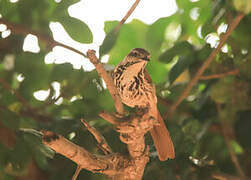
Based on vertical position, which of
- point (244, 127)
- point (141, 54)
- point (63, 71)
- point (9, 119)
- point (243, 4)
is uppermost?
point (243, 4)

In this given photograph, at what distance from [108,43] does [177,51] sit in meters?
0.64

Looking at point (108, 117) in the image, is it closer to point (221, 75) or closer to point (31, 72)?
point (221, 75)

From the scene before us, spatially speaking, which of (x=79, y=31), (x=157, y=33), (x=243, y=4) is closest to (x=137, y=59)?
(x=79, y=31)

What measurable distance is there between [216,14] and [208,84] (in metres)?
0.63

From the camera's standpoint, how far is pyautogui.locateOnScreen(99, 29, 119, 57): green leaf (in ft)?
7.44

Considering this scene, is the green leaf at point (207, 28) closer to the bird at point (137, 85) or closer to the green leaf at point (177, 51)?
the green leaf at point (177, 51)

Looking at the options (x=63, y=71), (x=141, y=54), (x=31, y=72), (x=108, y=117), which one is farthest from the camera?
(x=31, y=72)

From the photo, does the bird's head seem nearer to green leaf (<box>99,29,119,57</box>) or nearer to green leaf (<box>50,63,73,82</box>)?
green leaf (<box>99,29,119,57</box>)

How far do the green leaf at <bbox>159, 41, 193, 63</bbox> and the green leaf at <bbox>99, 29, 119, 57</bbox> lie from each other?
55 centimetres

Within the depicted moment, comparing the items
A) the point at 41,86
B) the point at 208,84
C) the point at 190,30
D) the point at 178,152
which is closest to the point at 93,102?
the point at 41,86

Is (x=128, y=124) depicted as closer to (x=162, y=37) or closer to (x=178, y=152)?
(x=178, y=152)

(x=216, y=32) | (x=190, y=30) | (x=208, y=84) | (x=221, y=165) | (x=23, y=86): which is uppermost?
(x=216, y=32)

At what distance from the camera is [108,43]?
2.29 m

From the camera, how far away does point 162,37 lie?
3090mm
